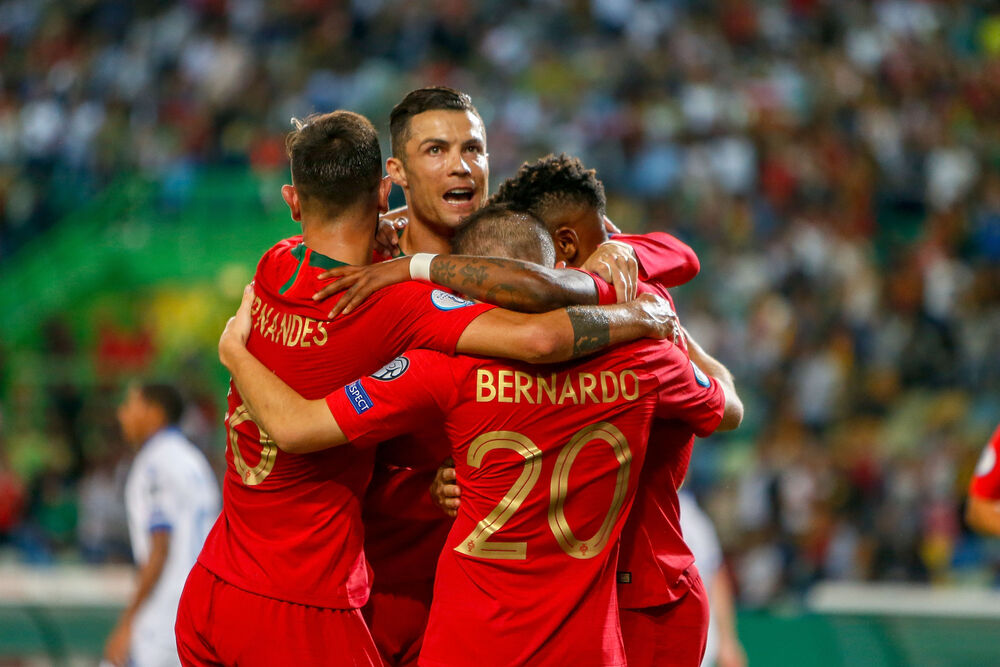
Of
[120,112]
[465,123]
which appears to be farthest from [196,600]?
[120,112]

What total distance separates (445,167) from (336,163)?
2.36 feet

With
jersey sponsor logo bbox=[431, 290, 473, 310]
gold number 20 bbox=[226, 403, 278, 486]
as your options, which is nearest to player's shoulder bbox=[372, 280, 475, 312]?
jersey sponsor logo bbox=[431, 290, 473, 310]

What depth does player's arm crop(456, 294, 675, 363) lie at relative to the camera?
3086 mm

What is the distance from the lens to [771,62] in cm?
1354

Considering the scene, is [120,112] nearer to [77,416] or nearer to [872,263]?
[77,416]

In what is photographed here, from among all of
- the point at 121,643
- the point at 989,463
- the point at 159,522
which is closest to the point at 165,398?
the point at 159,522

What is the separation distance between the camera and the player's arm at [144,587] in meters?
6.17

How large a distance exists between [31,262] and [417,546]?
11383 mm

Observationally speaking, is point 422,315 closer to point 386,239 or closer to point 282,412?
point 282,412

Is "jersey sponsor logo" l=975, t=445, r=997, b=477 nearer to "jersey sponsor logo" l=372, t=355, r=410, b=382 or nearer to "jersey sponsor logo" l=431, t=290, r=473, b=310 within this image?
"jersey sponsor logo" l=431, t=290, r=473, b=310

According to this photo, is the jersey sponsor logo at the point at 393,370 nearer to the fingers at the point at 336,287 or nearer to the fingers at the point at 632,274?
the fingers at the point at 336,287

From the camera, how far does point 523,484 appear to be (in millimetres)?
3152

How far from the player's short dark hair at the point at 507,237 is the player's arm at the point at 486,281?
0.27 feet

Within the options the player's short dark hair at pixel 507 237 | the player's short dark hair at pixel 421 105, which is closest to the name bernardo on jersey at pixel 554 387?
the player's short dark hair at pixel 507 237
